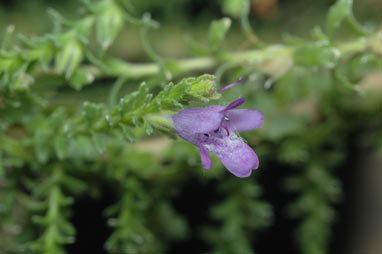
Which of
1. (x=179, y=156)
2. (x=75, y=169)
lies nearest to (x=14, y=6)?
(x=75, y=169)

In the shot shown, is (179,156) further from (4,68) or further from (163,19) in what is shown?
(163,19)

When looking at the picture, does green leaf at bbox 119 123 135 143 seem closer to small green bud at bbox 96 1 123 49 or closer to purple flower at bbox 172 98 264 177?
purple flower at bbox 172 98 264 177

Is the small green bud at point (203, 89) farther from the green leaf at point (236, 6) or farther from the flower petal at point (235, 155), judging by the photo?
the green leaf at point (236, 6)

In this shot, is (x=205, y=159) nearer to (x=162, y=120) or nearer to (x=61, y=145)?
(x=162, y=120)

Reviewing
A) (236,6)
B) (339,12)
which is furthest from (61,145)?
(339,12)

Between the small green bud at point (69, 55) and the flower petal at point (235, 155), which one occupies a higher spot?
the small green bud at point (69, 55)

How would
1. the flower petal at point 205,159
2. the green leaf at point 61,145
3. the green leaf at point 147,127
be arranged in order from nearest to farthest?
1. the flower petal at point 205,159
2. the green leaf at point 147,127
3. the green leaf at point 61,145

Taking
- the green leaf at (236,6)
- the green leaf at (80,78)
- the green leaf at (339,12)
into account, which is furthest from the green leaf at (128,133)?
the green leaf at (339,12)
